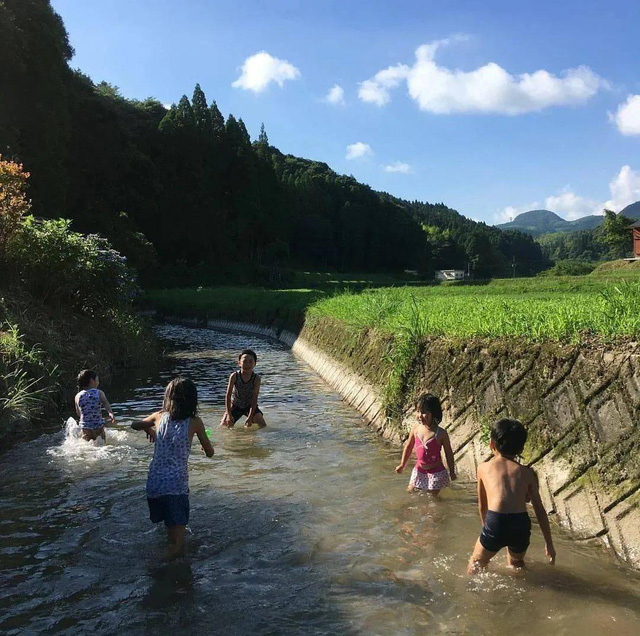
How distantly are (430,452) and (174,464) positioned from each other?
276cm

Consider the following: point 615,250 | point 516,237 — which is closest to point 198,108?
point 615,250

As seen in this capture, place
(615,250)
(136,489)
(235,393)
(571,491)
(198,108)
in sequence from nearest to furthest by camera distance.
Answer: (571,491) → (136,489) → (235,393) → (198,108) → (615,250)

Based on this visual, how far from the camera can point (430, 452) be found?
241 inches

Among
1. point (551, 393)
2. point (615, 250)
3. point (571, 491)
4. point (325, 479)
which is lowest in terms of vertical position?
point (325, 479)

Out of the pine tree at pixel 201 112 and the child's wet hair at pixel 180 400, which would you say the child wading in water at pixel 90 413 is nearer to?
the child's wet hair at pixel 180 400

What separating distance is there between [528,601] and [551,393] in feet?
7.60

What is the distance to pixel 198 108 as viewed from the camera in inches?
2936

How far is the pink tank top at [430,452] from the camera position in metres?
6.09

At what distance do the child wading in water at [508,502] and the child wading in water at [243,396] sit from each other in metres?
5.91

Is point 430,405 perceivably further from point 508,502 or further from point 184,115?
point 184,115

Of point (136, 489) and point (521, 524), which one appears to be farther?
point (136, 489)

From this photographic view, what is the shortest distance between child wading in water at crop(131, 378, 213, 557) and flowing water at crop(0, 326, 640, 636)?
0.31 meters

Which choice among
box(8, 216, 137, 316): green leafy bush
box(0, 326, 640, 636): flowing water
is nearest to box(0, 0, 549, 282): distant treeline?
box(8, 216, 137, 316): green leafy bush

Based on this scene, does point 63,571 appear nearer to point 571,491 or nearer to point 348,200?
point 571,491
